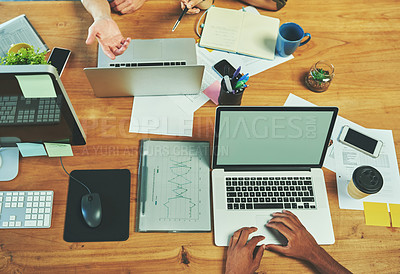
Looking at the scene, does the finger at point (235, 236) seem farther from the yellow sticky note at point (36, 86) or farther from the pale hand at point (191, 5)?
the pale hand at point (191, 5)

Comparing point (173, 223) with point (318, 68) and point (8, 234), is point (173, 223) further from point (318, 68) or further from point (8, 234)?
point (318, 68)

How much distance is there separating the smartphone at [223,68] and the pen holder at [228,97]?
12 cm

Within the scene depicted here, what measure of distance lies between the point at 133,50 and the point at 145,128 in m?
0.30

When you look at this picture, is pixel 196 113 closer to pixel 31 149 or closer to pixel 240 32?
pixel 240 32

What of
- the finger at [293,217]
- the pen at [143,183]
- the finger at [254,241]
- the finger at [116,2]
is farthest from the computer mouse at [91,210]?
the finger at [116,2]

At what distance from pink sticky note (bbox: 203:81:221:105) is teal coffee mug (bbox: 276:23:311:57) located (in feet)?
0.93

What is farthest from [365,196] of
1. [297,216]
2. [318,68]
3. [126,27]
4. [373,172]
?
[126,27]

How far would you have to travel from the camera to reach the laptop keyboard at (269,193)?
109cm

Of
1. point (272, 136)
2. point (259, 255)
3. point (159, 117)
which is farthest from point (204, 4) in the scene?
point (259, 255)

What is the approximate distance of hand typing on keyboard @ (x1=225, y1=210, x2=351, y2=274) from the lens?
0.99m

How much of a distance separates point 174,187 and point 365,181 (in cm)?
60

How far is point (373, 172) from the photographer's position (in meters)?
1.07

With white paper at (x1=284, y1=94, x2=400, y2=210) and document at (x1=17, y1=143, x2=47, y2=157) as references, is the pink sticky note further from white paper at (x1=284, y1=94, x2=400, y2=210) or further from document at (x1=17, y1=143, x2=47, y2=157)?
document at (x1=17, y1=143, x2=47, y2=157)

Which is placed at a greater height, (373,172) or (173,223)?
(373,172)
